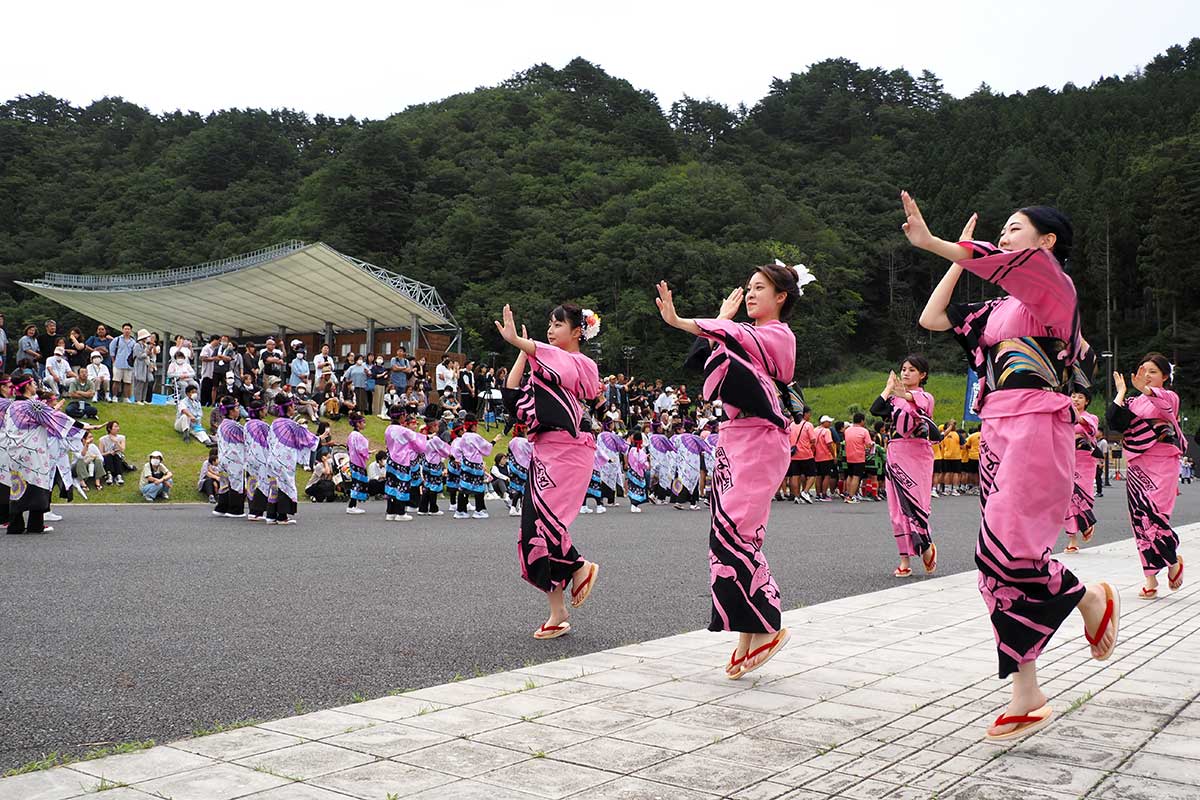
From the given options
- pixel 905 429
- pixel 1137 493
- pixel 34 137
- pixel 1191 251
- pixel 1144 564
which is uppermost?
pixel 34 137

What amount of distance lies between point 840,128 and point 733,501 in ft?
253

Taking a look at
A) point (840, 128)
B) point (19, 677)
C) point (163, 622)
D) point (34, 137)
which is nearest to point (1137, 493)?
point (163, 622)

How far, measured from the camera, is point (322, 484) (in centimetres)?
1827

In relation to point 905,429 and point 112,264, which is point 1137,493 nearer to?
point 905,429

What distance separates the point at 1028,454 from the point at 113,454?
1699 cm

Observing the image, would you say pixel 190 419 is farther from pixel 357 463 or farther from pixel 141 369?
pixel 357 463

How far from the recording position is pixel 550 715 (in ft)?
12.1

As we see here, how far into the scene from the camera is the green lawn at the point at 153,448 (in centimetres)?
1667

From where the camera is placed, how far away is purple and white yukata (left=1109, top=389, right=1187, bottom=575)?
25.1ft

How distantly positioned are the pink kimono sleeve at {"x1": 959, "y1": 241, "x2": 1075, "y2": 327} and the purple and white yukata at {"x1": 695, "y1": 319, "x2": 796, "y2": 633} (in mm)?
1198

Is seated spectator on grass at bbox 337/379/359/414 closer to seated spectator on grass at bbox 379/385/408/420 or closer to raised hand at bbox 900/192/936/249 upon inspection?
seated spectator on grass at bbox 379/385/408/420

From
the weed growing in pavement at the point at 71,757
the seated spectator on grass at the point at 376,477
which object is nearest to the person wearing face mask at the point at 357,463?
the seated spectator on grass at the point at 376,477

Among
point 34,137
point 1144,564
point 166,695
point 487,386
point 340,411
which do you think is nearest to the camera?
point 166,695

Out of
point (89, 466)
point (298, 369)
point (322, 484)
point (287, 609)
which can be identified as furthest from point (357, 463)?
point (287, 609)
